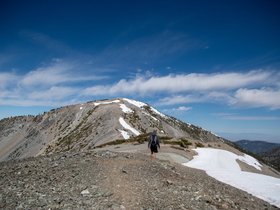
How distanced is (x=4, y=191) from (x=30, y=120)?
190 m

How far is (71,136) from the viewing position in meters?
130

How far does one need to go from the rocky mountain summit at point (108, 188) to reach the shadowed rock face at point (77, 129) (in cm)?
7007

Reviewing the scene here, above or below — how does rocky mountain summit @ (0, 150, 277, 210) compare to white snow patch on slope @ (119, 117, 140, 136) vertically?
below

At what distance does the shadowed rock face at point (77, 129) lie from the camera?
111 m

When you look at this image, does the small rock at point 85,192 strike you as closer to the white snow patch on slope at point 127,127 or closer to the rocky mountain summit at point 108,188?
the rocky mountain summit at point 108,188

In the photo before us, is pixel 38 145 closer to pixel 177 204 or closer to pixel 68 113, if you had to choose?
pixel 68 113

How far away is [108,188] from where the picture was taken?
18.9 m

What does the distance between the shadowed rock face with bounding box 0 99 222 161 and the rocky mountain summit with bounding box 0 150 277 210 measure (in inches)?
2759

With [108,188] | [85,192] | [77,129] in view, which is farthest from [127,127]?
[85,192]

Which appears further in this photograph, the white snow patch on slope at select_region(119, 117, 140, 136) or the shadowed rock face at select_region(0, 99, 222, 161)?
the shadowed rock face at select_region(0, 99, 222, 161)

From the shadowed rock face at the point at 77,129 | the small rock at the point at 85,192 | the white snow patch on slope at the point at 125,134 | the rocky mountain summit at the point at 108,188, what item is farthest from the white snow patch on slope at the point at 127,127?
the small rock at the point at 85,192

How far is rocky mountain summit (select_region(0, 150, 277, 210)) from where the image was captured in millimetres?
16891

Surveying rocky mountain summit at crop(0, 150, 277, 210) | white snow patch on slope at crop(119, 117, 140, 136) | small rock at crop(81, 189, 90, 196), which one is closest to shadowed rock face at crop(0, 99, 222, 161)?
white snow patch on slope at crop(119, 117, 140, 136)

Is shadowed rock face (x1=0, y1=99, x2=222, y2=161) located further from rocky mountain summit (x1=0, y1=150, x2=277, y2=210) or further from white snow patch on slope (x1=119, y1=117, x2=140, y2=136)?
rocky mountain summit (x1=0, y1=150, x2=277, y2=210)
